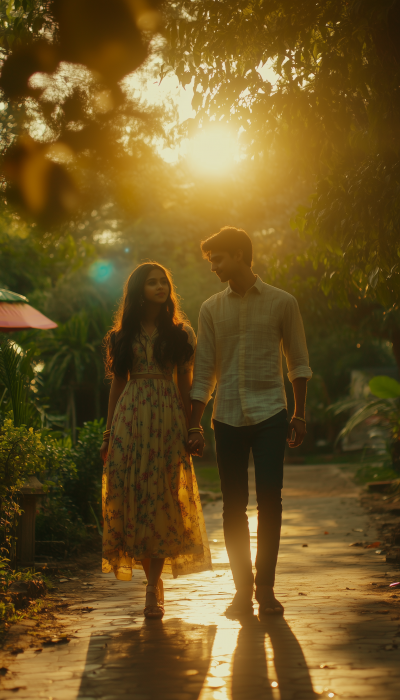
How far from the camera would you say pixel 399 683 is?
2.91 metres

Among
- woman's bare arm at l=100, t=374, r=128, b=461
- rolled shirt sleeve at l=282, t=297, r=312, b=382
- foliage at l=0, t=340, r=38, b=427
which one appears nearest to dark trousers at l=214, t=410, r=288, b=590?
rolled shirt sleeve at l=282, t=297, r=312, b=382

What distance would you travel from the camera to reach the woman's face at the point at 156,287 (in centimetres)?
460

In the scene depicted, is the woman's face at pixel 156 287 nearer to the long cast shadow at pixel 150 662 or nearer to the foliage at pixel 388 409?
the long cast shadow at pixel 150 662

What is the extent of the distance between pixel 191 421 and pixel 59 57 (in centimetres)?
707

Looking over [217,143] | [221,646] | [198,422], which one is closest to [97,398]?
[217,143]

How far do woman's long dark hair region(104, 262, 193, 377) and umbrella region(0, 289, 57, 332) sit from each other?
3.43 metres

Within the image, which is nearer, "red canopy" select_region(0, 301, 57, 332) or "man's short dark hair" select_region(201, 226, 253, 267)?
"man's short dark hair" select_region(201, 226, 253, 267)

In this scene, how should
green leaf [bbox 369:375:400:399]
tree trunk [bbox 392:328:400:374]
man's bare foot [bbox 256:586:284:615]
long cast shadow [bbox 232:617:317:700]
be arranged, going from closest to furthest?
1. long cast shadow [bbox 232:617:317:700]
2. man's bare foot [bbox 256:586:284:615]
3. tree trunk [bbox 392:328:400:374]
4. green leaf [bbox 369:375:400:399]

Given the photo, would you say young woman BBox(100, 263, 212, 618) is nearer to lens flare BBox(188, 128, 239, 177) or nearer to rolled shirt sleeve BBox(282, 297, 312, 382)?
rolled shirt sleeve BBox(282, 297, 312, 382)

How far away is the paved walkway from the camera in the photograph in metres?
2.95

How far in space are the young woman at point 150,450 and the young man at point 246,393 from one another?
0.15 m

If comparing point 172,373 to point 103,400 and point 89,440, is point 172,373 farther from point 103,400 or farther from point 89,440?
point 103,400

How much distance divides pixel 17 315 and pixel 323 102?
4232 mm

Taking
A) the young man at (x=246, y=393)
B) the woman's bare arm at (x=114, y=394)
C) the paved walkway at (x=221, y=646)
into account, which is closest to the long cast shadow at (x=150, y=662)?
the paved walkway at (x=221, y=646)
